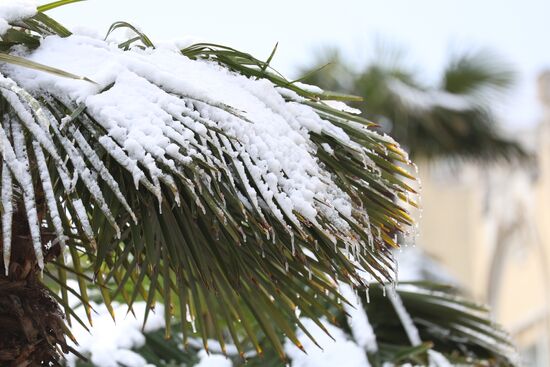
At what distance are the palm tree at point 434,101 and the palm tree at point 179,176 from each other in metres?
7.04

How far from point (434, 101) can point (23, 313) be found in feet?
26.5

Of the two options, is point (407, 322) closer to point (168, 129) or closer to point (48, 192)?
point (168, 129)

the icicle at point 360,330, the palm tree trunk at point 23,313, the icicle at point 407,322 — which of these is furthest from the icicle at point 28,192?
the icicle at point 407,322

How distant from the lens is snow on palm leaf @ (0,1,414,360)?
6.45 feet

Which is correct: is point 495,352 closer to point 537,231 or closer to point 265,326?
point 265,326

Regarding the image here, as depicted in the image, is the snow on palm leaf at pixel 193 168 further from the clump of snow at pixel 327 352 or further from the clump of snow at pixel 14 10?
the clump of snow at pixel 327 352

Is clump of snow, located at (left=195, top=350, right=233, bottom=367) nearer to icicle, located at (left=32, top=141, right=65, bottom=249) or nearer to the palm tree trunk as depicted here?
the palm tree trunk

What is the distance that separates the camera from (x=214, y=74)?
2.28 m

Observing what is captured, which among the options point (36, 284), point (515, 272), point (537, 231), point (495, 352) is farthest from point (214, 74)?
point (515, 272)

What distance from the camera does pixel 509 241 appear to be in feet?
65.4

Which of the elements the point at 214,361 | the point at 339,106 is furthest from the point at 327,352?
the point at 339,106

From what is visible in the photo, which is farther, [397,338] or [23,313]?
[397,338]

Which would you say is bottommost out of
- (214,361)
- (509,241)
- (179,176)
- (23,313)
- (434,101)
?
(23,313)

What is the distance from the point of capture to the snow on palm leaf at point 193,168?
1966mm
